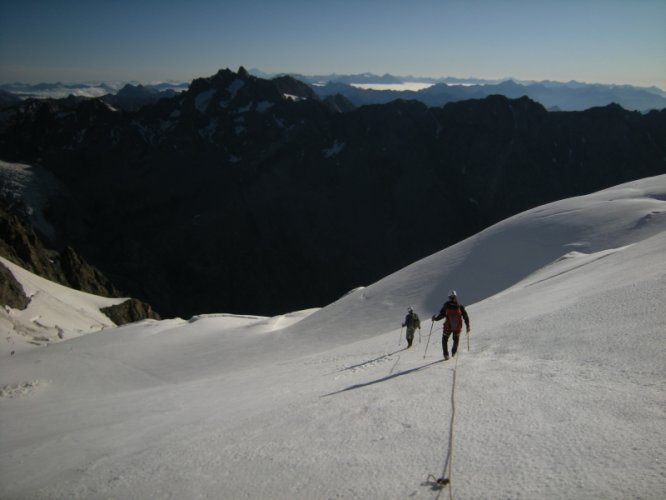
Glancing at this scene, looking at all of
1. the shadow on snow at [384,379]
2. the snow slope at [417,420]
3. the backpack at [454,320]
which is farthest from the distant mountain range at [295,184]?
the shadow on snow at [384,379]

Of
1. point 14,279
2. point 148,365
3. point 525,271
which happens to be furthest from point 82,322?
point 525,271

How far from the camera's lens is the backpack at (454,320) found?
1073 centimetres

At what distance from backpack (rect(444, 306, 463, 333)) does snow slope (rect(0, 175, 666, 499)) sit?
70cm

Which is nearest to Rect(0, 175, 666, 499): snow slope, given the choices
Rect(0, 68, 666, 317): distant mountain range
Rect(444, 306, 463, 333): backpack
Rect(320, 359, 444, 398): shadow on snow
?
Rect(320, 359, 444, 398): shadow on snow

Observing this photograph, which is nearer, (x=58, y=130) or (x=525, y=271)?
(x=525, y=271)

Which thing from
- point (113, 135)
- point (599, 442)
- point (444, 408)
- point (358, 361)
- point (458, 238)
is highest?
point (113, 135)

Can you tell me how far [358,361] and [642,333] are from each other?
24.8 ft

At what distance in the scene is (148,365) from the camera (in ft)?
76.9

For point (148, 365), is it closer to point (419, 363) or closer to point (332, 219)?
point (419, 363)

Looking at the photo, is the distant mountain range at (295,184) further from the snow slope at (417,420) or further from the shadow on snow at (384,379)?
the shadow on snow at (384,379)

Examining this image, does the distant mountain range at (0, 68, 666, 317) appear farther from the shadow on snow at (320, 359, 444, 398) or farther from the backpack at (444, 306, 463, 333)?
the shadow on snow at (320, 359, 444, 398)

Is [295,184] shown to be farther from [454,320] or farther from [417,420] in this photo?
[417,420]

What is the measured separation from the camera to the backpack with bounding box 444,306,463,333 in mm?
10727

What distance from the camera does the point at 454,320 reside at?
10805 millimetres
